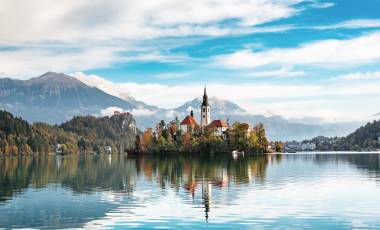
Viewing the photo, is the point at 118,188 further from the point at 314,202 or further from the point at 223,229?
the point at 223,229

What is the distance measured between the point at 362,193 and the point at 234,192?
503 inches

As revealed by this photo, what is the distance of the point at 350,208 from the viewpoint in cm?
4703

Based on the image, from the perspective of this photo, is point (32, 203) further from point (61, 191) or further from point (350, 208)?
point (350, 208)

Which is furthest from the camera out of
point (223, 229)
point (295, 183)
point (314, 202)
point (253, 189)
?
point (295, 183)

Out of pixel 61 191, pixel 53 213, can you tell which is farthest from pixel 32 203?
pixel 61 191

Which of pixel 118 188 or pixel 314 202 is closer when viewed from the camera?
pixel 314 202

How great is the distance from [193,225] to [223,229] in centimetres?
235

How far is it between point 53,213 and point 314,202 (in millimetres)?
22113

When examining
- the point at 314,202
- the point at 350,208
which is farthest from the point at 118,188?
the point at 350,208

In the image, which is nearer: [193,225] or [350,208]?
[193,225]

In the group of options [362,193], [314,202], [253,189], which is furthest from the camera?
[253,189]

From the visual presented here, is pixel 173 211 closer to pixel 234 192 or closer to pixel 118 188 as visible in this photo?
pixel 234 192

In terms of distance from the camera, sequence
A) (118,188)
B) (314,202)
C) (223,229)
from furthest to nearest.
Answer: (118,188) → (314,202) → (223,229)

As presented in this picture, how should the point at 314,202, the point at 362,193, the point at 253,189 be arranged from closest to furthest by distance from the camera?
1. the point at 314,202
2. the point at 362,193
3. the point at 253,189
